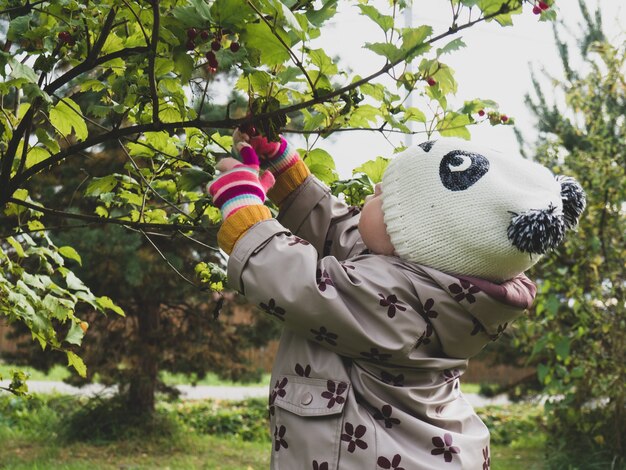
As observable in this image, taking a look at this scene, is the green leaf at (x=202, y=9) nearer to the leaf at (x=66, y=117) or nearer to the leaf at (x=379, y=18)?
Result: the leaf at (x=379, y=18)

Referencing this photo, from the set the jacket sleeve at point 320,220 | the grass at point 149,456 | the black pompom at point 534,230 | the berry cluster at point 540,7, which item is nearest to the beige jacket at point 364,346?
the black pompom at point 534,230

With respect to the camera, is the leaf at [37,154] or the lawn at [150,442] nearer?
the leaf at [37,154]

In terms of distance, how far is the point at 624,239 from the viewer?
483cm

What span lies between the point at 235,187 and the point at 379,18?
0.46 m

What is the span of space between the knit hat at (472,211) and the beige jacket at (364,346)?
0.05 metres

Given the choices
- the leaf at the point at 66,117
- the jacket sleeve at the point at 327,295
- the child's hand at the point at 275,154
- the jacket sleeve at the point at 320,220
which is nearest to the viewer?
the jacket sleeve at the point at 327,295

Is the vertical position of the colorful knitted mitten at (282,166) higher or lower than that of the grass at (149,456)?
higher

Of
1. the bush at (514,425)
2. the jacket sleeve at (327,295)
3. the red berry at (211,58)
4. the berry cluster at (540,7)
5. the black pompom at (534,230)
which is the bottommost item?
the jacket sleeve at (327,295)

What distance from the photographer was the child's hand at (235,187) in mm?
1593

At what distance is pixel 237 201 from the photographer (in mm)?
1591

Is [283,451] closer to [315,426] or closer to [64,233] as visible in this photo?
[315,426]

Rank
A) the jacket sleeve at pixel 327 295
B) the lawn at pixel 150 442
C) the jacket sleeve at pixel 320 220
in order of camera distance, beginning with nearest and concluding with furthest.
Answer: the jacket sleeve at pixel 327 295 → the jacket sleeve at pixel 320 220 → the lawn at pixel 150 442

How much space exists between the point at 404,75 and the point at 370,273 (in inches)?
17.0

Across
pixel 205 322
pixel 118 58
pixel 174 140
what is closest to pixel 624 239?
pixel 205 322
